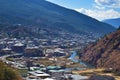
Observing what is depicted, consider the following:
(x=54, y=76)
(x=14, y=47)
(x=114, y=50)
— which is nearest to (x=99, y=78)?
(x=54, y=76)

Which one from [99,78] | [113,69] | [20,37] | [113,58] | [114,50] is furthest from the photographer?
[20,37]

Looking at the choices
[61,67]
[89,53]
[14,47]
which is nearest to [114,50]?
[89,53]

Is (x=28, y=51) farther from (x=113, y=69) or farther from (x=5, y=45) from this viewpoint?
(x=113, y=69)

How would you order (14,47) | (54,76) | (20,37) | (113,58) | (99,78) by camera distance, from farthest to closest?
(20,37), (14,47), (113,58), (54,76), (99,78)

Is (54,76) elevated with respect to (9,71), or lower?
lower

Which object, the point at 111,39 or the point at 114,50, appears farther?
the point at 111,39

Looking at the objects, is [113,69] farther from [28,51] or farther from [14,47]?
[14,47]
